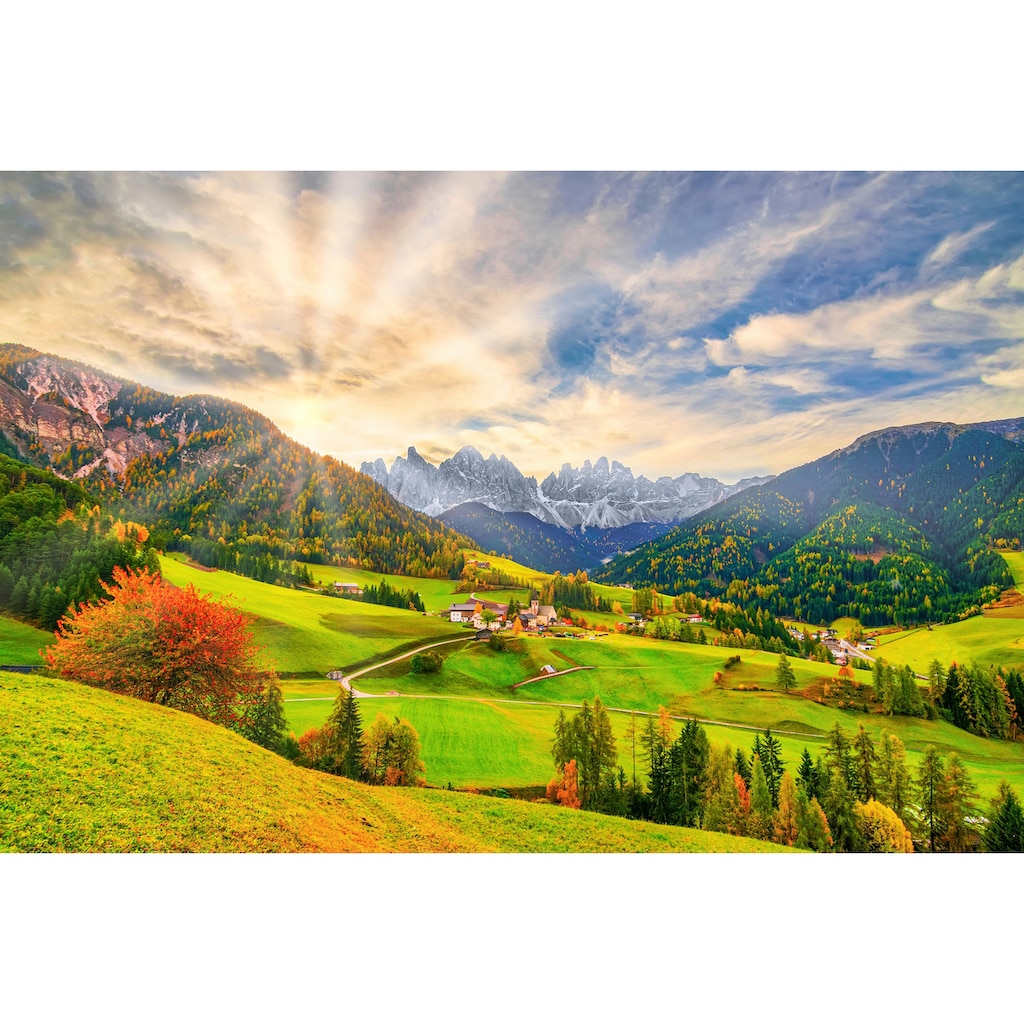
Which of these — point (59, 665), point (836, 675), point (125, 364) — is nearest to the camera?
point (59, 665)

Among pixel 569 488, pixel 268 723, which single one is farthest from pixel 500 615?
pixel 268 723

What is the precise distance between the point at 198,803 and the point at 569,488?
673 cm

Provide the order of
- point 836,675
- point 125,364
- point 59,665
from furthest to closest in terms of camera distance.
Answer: point 125,364 < point 836,675 < point 59,665

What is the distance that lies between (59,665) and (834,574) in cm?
1207

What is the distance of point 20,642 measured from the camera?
636cm

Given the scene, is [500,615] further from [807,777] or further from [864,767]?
[864,767]

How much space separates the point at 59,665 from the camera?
616cm

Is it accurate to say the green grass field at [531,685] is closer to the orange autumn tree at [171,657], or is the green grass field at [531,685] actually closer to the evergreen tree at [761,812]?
the orange autumn tree at [171,657]

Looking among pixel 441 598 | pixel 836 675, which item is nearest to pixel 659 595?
pixel 836 675

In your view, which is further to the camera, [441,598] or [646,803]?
[441,598]

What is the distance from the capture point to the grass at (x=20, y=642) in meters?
6.25

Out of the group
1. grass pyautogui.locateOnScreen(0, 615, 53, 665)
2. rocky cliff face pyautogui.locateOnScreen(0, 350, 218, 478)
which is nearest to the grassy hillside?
grass pyautogui.locateOnScreen(0, 615, 53, 665)

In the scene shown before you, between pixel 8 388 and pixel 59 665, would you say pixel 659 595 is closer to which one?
pixel 59 665

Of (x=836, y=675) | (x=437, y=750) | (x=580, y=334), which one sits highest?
(x=580, y=334)
